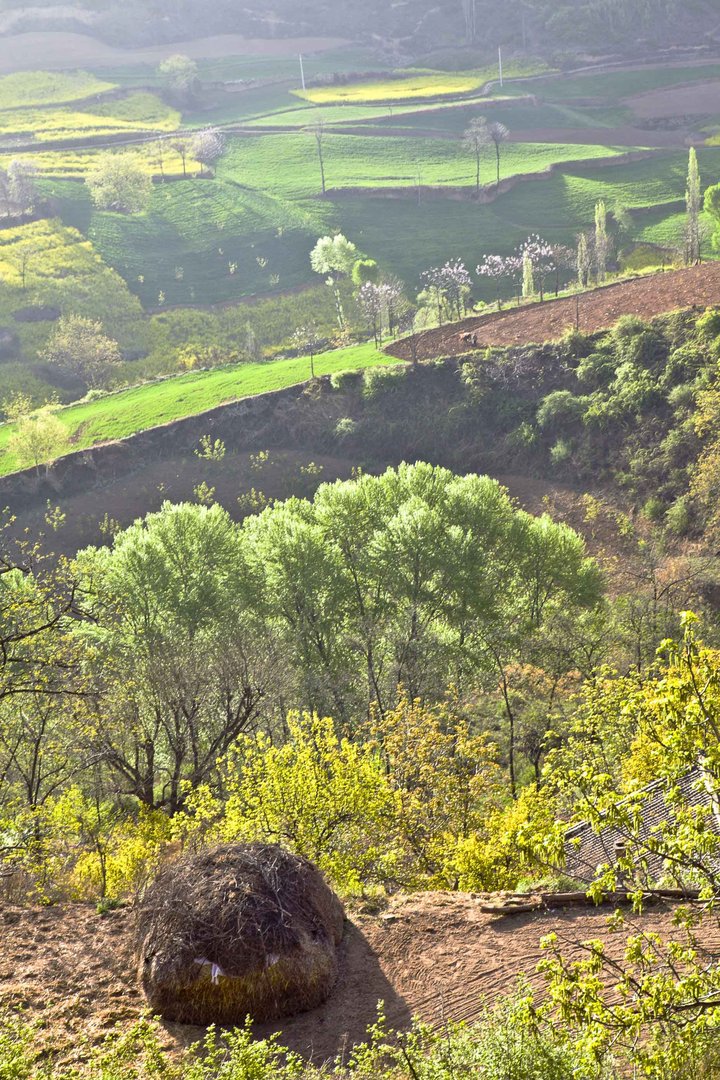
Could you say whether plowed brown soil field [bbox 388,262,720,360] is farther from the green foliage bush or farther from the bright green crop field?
the bright green crop field

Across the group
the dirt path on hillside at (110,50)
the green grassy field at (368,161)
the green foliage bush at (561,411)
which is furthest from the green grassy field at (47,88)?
the green foliage bush at (561,411)

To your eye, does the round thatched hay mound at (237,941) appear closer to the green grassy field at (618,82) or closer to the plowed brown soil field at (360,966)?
the plowed brown soil field at (360,966)

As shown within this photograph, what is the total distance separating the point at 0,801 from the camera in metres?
29.1

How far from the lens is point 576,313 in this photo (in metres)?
68.8

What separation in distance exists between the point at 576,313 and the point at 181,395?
94.3ft

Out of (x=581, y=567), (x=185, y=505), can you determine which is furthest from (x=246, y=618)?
(x=581, y=567)

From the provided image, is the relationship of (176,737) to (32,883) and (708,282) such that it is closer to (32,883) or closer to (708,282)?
(32,883)

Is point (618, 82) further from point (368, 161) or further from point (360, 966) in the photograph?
point (360, 966)

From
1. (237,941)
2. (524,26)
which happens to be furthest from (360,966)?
(524,26)

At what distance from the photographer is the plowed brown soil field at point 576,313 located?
6538 centimetres

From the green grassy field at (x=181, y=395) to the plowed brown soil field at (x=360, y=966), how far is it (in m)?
49.9

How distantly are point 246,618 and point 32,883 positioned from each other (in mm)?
18112

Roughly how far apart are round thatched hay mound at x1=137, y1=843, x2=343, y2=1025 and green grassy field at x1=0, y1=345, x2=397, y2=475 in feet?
169

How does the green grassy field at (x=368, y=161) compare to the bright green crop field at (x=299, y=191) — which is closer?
the bright green crop field at (x=299, y=191)
